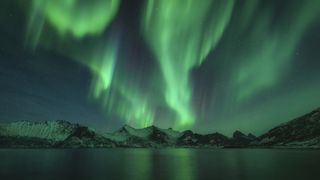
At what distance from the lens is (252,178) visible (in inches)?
3039

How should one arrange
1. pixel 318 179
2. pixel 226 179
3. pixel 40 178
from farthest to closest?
pixel 40 178
pixel 226 179
pixel 318 179

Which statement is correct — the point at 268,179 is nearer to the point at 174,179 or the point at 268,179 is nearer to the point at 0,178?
the point at 174,179

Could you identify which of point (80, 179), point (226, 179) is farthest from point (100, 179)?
point (226, 179)

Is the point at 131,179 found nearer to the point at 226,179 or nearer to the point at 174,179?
the point at 174,179

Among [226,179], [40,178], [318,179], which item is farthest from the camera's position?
[40,178]

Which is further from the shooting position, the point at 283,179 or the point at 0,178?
the point at 0,178

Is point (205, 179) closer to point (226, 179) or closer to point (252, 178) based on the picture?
point (226, 179)

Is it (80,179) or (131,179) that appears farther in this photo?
(131,179)

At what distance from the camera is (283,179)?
72.9 m

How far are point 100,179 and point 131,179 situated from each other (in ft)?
24.0

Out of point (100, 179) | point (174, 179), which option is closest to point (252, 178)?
point (174, 179)

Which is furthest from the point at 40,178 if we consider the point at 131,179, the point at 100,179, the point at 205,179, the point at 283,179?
the point at 283,179

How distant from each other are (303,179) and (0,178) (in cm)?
6245

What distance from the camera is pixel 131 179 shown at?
266 feet
